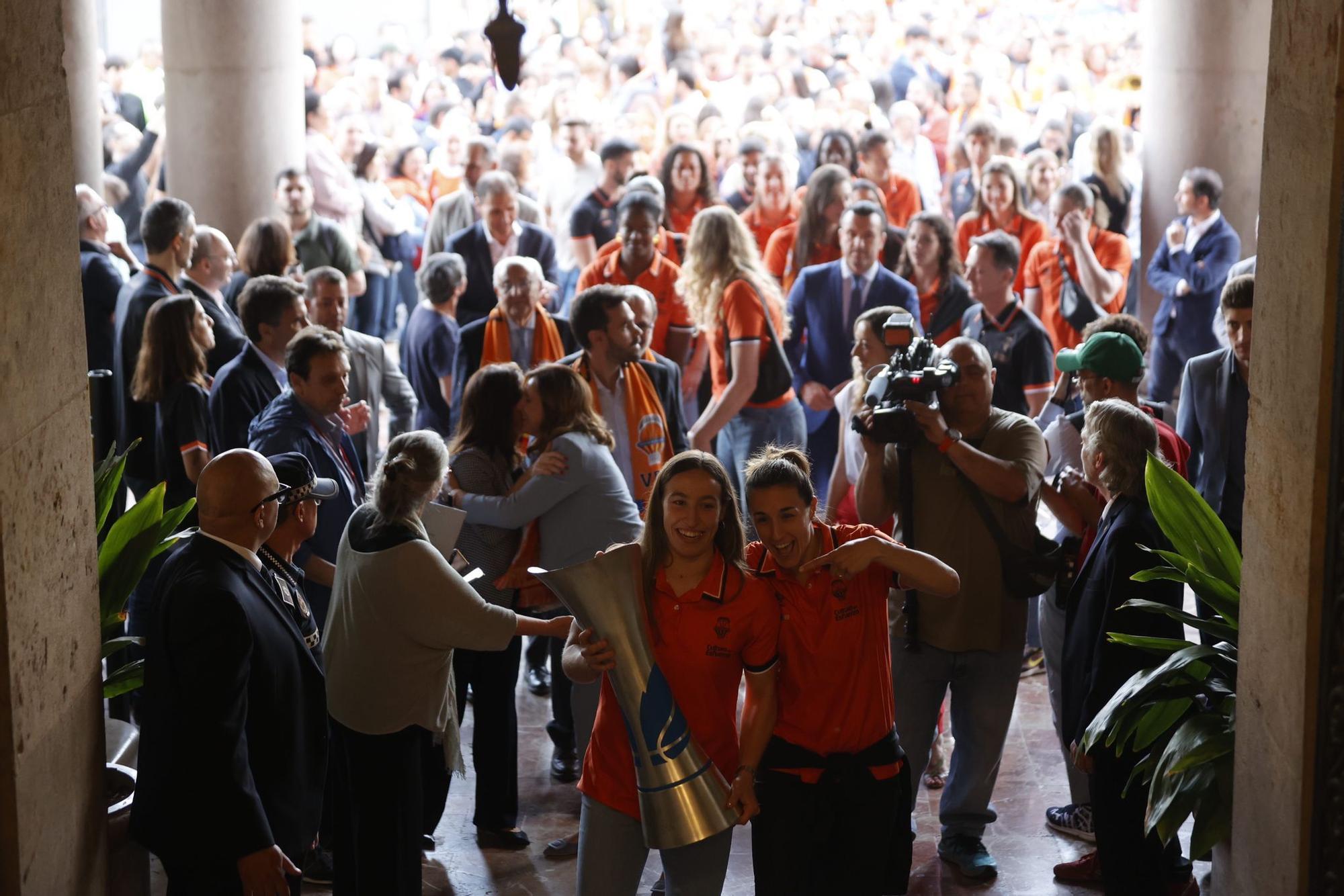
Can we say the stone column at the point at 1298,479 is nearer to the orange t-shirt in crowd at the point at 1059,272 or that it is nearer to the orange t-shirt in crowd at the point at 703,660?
the orange t-shirt in crowd at the point at 703,660

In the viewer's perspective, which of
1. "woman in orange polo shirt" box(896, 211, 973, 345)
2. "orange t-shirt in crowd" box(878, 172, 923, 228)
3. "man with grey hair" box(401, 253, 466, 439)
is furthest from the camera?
"orange t-shirt in crowd" box(878, 172, 923, 228)

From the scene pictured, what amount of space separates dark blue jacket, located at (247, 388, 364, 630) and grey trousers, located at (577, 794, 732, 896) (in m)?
1.69

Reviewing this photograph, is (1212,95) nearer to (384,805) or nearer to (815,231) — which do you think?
(815,231)

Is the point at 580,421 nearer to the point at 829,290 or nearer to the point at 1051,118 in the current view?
the point at 829,290

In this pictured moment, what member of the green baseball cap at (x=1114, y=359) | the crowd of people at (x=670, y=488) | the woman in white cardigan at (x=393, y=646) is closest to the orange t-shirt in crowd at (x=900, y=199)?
the crowd of people at (x=670, y=488)

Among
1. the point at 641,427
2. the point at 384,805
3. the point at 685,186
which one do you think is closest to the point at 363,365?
the point at 641,427

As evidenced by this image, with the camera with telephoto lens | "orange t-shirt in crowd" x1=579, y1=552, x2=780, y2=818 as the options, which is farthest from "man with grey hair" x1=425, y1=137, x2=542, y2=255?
"orange t-shirt in crowd" x1=579, y1=552, x2=780, y2=818

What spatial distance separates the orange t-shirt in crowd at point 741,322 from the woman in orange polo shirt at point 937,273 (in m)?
1.20

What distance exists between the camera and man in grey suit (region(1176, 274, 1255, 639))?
240 inches

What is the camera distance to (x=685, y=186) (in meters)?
9.90

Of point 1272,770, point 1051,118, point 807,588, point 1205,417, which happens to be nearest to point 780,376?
point 1205,417

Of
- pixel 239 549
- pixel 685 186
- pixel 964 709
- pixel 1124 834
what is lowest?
pixel 1124 834

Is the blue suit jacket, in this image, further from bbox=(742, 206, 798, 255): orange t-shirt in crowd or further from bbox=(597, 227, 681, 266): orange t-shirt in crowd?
bbox=(742, 206, 798, 255): orange t-shirt in crowd

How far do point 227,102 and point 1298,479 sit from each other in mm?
8377
